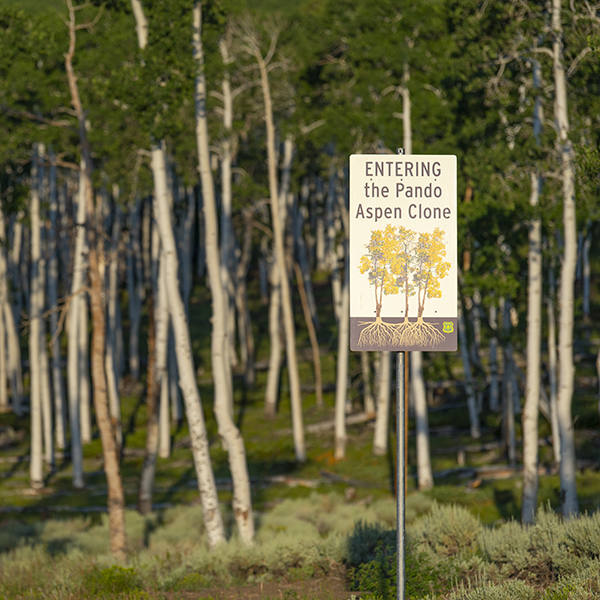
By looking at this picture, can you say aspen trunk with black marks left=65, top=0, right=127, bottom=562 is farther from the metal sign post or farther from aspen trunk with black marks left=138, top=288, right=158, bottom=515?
the metal sign post

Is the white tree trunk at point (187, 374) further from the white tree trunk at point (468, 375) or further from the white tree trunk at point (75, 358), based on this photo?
the white tree trunk at point (468, 375)

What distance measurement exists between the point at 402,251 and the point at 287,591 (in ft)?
14.7

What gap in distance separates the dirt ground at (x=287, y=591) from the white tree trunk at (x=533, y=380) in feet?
19.0

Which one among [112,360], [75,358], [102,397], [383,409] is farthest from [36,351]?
[102,397]

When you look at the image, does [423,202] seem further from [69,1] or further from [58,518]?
[58,518]

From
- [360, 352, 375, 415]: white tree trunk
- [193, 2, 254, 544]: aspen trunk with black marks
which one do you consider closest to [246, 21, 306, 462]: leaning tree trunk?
[360, 352, 375, 415]: white tree trunk

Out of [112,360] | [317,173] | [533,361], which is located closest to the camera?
[533,361]

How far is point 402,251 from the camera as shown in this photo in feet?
19.3

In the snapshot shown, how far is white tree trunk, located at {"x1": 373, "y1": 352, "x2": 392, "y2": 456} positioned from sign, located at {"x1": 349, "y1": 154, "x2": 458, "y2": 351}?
53.6 feet

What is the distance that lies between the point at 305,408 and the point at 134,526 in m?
14.5

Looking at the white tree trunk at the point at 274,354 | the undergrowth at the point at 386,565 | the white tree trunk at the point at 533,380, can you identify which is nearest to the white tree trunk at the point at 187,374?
the undergrowth at the point at 386,565

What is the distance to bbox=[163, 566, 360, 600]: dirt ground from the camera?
26.5 ft

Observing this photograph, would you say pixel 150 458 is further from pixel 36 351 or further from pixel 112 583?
pixel 36 351

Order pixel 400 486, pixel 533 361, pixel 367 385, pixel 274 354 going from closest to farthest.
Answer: pixel 400 486, pixel 533 361, pixel 367 385, pixel 274 354
